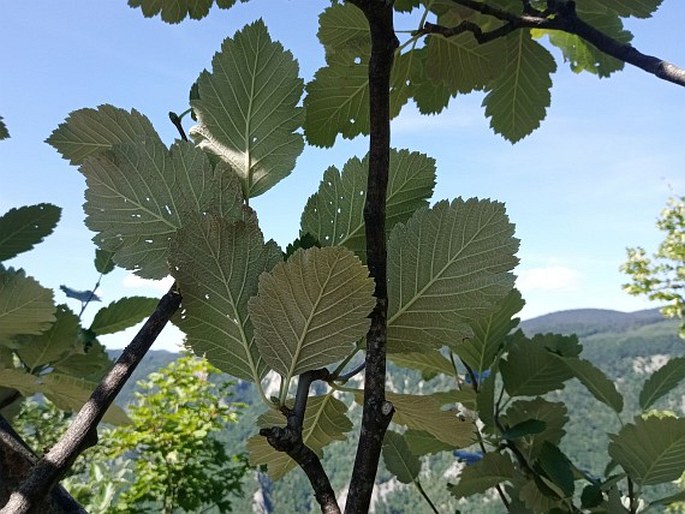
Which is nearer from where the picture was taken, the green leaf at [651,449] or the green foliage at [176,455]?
the green leaf at [651,449]

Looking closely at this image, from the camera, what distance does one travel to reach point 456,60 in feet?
2.48

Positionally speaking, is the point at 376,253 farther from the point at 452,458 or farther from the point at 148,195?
the point at 452,458

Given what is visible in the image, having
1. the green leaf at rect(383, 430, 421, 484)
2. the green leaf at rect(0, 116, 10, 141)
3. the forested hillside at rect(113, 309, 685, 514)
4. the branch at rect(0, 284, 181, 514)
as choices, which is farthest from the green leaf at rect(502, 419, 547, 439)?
the forested hillside at rect(113, 309, 685, 514)

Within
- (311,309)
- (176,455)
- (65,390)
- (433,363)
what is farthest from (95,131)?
(176,455)

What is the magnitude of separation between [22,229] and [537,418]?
700 millimetres

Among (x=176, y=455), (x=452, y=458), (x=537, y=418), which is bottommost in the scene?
(x=537, y=418)

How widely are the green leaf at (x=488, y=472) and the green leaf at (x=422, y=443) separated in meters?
0.04

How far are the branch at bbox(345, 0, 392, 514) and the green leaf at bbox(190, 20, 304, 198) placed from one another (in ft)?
0.24

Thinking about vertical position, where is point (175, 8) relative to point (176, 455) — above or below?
below

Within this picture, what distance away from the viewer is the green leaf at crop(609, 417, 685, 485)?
2.32ft

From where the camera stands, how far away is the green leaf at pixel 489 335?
81 cm

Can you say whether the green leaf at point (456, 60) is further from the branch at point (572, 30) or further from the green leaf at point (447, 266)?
Answer: the green leaf at point (447, 266)

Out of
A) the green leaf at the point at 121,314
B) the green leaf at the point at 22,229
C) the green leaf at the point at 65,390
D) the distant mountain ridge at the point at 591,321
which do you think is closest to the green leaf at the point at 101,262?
the green leaf at the point at 121,314

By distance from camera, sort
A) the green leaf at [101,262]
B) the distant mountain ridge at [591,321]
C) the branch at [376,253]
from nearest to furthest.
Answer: the branch at [376,253]
the green leaf at [101,262]
the distant mountain ridge at [591,321]
